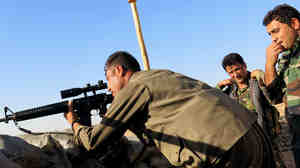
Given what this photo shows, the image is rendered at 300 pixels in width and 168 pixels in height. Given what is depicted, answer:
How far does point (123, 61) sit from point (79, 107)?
125cm

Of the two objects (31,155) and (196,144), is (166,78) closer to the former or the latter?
(196,144)

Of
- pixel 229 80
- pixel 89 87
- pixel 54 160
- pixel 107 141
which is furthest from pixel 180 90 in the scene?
pixel 229 80

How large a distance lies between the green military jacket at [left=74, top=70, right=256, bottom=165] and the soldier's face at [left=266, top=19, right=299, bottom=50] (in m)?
1.01

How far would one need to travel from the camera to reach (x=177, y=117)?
1.99m

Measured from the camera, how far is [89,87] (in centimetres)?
372

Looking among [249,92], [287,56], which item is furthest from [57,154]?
[249,92]

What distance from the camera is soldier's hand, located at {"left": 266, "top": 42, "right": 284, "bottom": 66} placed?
111 inches

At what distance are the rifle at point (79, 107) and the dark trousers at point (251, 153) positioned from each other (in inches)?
79.7

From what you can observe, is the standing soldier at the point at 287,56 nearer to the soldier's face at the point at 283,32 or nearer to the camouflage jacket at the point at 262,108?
the soldier's face at the point at 283,32

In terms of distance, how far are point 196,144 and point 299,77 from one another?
1.45 m

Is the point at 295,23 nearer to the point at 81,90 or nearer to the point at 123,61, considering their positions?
the point at 123,61

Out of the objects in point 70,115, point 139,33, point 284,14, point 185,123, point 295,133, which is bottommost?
point 295,133

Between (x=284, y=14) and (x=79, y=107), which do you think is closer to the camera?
(x=284, y=14)

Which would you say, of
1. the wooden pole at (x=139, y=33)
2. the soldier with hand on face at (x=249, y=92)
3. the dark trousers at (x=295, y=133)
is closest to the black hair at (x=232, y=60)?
the soldier with hand on face at (x=249, y=92)
